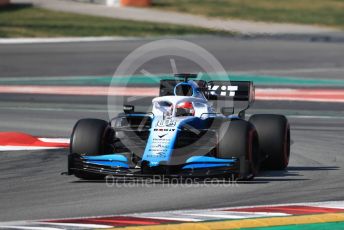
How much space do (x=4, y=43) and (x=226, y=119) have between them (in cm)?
2627

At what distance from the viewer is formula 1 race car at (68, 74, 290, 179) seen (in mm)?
12656

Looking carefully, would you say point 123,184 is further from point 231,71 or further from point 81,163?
point 231,71

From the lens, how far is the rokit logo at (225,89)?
47.5ft

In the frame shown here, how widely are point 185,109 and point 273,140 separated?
1.35 metres

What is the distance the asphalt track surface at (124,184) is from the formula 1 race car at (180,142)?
0.20 metres

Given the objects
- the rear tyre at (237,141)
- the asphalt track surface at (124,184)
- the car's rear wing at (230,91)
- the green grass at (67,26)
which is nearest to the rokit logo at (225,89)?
the car's rear wing at (230,91)

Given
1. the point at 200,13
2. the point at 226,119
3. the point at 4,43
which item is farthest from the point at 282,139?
the point at 200,13

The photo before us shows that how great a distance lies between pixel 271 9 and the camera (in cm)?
5444

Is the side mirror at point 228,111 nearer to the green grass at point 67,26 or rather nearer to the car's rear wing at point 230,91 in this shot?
the car's rear wing at point 230,91

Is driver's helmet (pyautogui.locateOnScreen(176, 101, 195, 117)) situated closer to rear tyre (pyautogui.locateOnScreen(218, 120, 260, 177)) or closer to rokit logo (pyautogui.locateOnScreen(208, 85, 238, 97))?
rear tyre (pyautogui.locateOnScreen(218, 120, 260, 177))

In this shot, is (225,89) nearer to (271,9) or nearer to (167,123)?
(167,123)

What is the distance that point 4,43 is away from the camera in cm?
3872

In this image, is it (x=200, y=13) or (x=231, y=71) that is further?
(x=200, y=13)

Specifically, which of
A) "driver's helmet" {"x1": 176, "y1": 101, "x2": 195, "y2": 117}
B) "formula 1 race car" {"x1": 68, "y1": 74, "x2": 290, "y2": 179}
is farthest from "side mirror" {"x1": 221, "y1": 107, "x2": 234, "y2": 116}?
"driver's helmet" {"x1": 176, "y1": 101, "x2": 195, "y2": 117}
